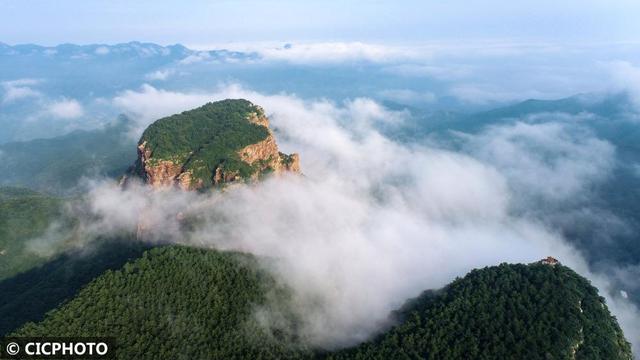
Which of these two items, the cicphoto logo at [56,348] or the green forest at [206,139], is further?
the green forest at [206,139]

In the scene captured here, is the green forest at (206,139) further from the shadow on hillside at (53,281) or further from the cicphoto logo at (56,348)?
the cicphoto logo at (56,348)

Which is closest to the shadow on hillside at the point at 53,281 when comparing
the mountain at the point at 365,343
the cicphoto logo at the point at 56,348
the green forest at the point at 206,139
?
the mountain at the point at 365,343

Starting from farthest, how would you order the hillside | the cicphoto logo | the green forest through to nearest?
the green forest, the hillside, the cicphoto logo

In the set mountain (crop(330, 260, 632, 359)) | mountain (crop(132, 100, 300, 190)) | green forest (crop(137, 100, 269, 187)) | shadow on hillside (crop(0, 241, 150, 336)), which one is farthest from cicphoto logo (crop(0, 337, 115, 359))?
green forest (crop(137, 100, 269, 187))

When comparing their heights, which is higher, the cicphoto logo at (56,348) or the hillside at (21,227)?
the cicphoto logo at (56,348)

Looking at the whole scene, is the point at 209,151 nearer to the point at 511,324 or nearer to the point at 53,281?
the point at 53,281

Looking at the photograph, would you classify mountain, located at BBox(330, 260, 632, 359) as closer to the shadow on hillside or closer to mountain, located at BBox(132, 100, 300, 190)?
the shadow on hillside

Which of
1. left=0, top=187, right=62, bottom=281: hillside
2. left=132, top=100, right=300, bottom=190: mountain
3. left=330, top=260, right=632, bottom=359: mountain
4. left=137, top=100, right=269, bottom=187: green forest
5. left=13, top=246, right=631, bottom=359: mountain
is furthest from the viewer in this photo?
left=137, top=100, right=269, bottom=187: green forest

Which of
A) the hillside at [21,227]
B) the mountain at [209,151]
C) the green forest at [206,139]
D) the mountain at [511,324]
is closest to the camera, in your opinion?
the mountain at [511,324]
